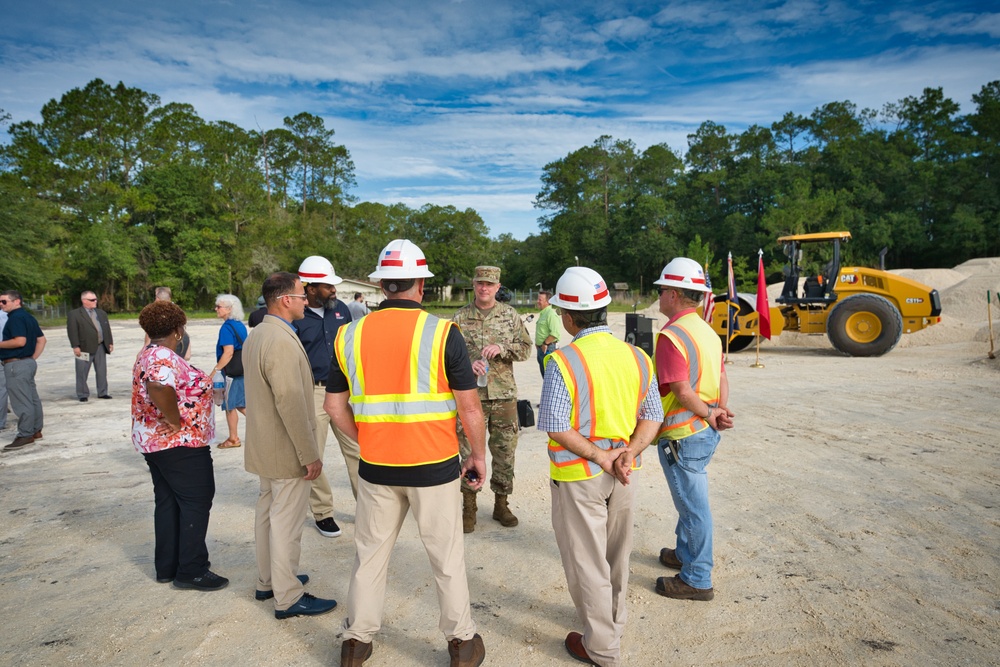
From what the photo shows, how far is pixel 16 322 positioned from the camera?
23.0ft

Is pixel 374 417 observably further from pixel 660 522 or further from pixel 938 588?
pixel 938 588

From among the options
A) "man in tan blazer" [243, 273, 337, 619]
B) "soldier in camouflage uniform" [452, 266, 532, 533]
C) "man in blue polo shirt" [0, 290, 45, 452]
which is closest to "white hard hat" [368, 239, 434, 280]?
"man in tan blazer" [243, 273, 337, 619]

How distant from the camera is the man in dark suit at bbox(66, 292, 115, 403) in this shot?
383 inches

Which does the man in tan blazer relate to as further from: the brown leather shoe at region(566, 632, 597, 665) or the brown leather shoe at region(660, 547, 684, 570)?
the brown leather shoe at region(660, 547, 684, 570)

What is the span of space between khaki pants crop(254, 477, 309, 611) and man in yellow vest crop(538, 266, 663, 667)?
5.01 feet

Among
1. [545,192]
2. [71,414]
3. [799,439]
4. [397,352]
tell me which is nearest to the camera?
[397,352]

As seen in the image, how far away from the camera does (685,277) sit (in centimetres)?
348

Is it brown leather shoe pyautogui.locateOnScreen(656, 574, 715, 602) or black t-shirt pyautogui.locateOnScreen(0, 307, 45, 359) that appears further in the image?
black t-shirt pyautogui.locateOnScreen(0, 307, 45, 359)

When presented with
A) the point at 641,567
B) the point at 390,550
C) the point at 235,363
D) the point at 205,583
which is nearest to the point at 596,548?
the point at 390,550

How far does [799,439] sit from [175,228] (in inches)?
2131

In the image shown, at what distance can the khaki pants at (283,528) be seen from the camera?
3.34 m

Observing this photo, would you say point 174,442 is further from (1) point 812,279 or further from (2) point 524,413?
(1) point 812,279

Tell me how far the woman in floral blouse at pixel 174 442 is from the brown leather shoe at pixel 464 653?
1.79m

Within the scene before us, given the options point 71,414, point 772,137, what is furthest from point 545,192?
point 71,414
